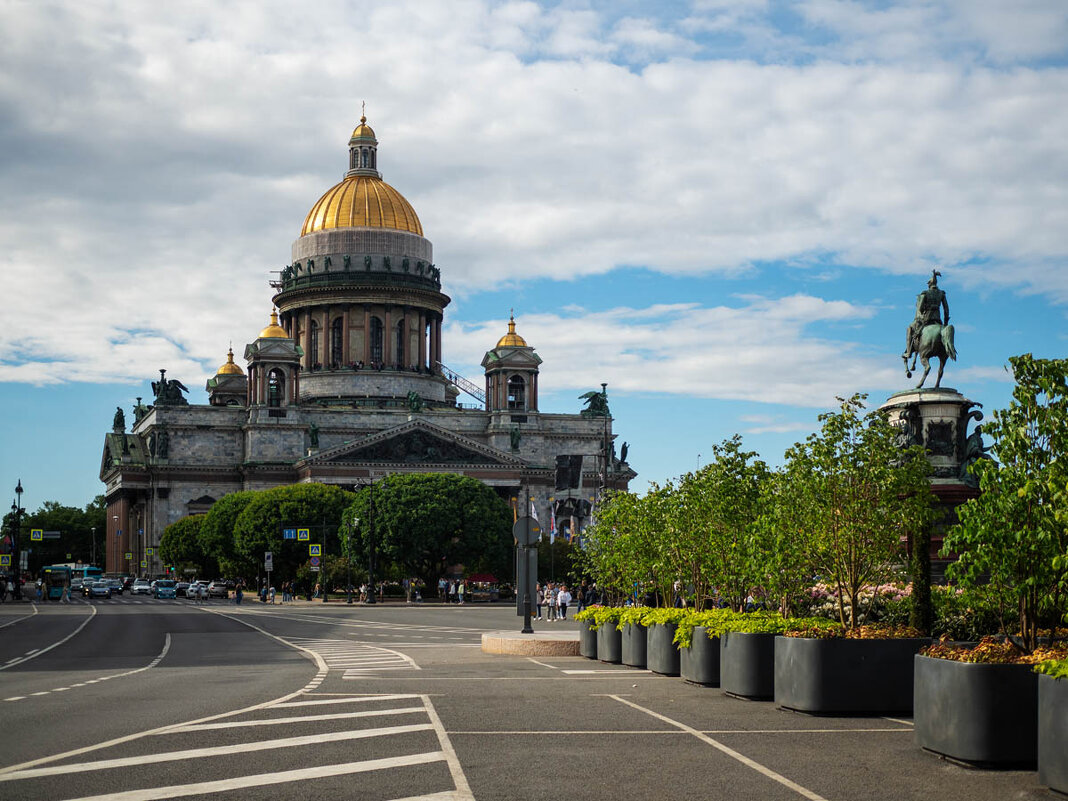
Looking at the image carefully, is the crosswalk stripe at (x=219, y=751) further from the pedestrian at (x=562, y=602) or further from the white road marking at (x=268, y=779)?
the pedestrian at (x=562, y=602)

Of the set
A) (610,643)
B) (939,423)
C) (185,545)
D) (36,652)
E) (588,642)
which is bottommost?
(185,545)

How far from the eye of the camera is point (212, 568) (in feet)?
438

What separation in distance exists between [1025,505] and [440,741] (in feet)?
21.8

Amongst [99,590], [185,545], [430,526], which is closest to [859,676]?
[430,526]

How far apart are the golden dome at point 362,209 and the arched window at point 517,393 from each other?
20433 mm

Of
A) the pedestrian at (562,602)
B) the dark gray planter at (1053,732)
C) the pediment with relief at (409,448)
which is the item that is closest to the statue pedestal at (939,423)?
the dark gray planter at (1053,732)

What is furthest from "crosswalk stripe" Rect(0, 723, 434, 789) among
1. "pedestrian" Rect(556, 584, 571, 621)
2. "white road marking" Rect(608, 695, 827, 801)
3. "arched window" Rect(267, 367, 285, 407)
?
"arched window" Rect(267, 367, 285, 407)

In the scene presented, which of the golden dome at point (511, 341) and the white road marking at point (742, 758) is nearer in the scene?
the white road marking at point (742, 758)

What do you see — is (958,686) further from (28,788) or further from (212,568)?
(212,568)

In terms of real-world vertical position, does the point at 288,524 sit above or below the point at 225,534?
above

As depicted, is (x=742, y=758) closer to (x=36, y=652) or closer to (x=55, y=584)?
(x=36, y=652)

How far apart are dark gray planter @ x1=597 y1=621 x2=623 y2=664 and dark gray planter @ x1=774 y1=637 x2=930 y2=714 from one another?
11212mm

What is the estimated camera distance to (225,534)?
120812 millimetres

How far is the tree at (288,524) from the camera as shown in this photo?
111 m
